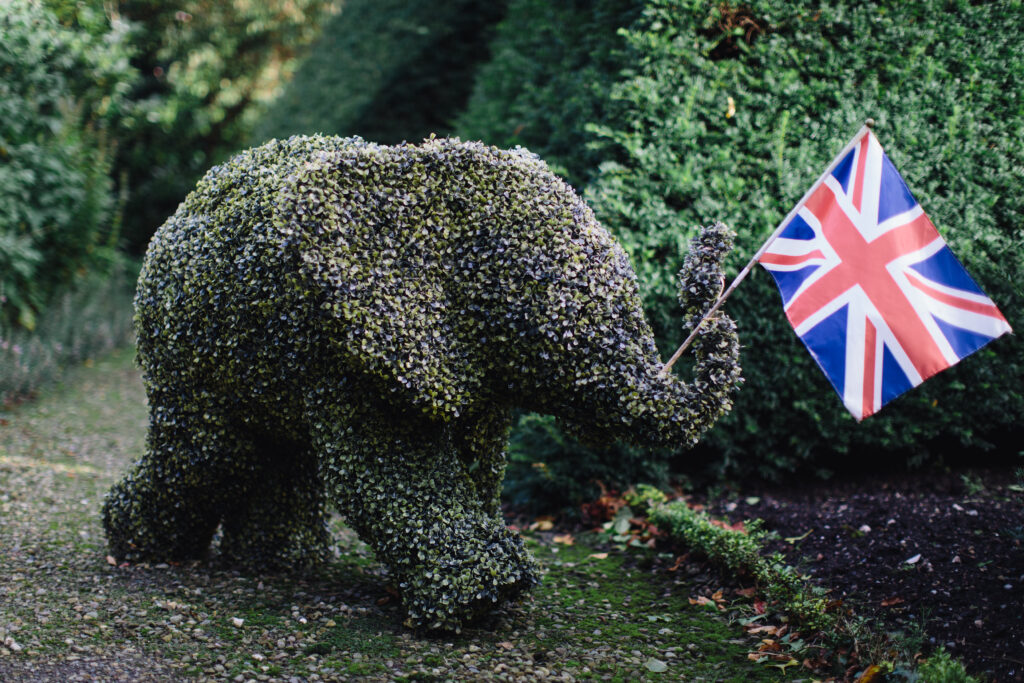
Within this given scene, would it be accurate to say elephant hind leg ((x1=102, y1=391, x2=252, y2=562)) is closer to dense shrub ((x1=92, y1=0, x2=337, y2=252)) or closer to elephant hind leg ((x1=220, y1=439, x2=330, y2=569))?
elephant hind leg ((x1=220, y1=439, x2=330, y2=569))

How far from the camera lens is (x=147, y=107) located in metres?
10.6

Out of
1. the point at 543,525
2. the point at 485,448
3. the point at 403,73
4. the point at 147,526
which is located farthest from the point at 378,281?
the point at 403,73

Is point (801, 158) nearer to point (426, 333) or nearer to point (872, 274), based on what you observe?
point (872, 274)

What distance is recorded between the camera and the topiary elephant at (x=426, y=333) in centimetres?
339

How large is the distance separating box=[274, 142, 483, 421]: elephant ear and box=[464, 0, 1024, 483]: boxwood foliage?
1916 millimetres

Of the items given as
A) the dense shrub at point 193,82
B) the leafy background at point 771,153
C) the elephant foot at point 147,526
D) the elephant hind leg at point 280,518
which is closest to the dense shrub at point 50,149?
the dense shrub at point 193,82

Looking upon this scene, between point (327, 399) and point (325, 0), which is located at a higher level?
point (325, 0)

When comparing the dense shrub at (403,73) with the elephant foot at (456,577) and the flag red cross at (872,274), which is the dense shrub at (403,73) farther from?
the elephant foot at (456,577)

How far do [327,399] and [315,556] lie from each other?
133 centimetres

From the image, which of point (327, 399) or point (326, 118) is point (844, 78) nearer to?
point (327, 399)

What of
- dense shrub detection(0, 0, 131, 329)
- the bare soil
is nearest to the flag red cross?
the bare soil

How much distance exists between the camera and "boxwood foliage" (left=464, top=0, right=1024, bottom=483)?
16.3 ft

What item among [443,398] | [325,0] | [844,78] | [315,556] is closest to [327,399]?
[443,398]

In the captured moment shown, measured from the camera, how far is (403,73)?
9.37 metres
